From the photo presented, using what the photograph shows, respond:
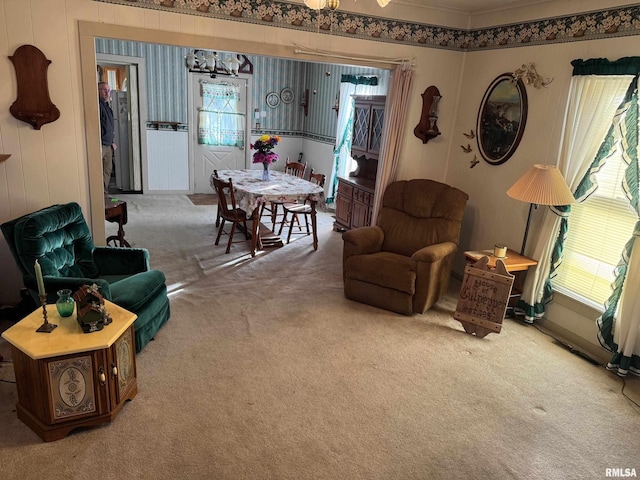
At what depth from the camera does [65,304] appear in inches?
99.9

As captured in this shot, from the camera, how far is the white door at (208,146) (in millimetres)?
8289

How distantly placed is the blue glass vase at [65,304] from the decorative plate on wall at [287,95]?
279 inches

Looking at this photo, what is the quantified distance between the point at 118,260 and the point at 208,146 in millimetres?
5332

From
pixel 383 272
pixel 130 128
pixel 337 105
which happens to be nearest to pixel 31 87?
pixel 383 272

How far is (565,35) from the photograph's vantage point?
3861 mm

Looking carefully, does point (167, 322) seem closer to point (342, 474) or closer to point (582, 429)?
point (342, 474)

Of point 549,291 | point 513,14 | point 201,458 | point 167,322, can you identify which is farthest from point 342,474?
point 513,14

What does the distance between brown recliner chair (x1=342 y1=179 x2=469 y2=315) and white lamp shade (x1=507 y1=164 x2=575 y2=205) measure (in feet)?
2.85

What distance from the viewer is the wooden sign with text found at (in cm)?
375

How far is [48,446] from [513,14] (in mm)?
5015

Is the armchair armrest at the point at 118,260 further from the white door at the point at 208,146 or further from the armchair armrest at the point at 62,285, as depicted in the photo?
the white door at the point at 208,146

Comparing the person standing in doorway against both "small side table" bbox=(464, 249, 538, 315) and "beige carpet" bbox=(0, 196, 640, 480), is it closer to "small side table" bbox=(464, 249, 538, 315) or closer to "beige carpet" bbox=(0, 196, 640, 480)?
"beige carpet" bbox=(0, 196, 640, 480)

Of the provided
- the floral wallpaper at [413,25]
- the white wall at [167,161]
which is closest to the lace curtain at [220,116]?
the white wall at [167,161]

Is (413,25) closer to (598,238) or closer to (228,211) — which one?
(598,238)
